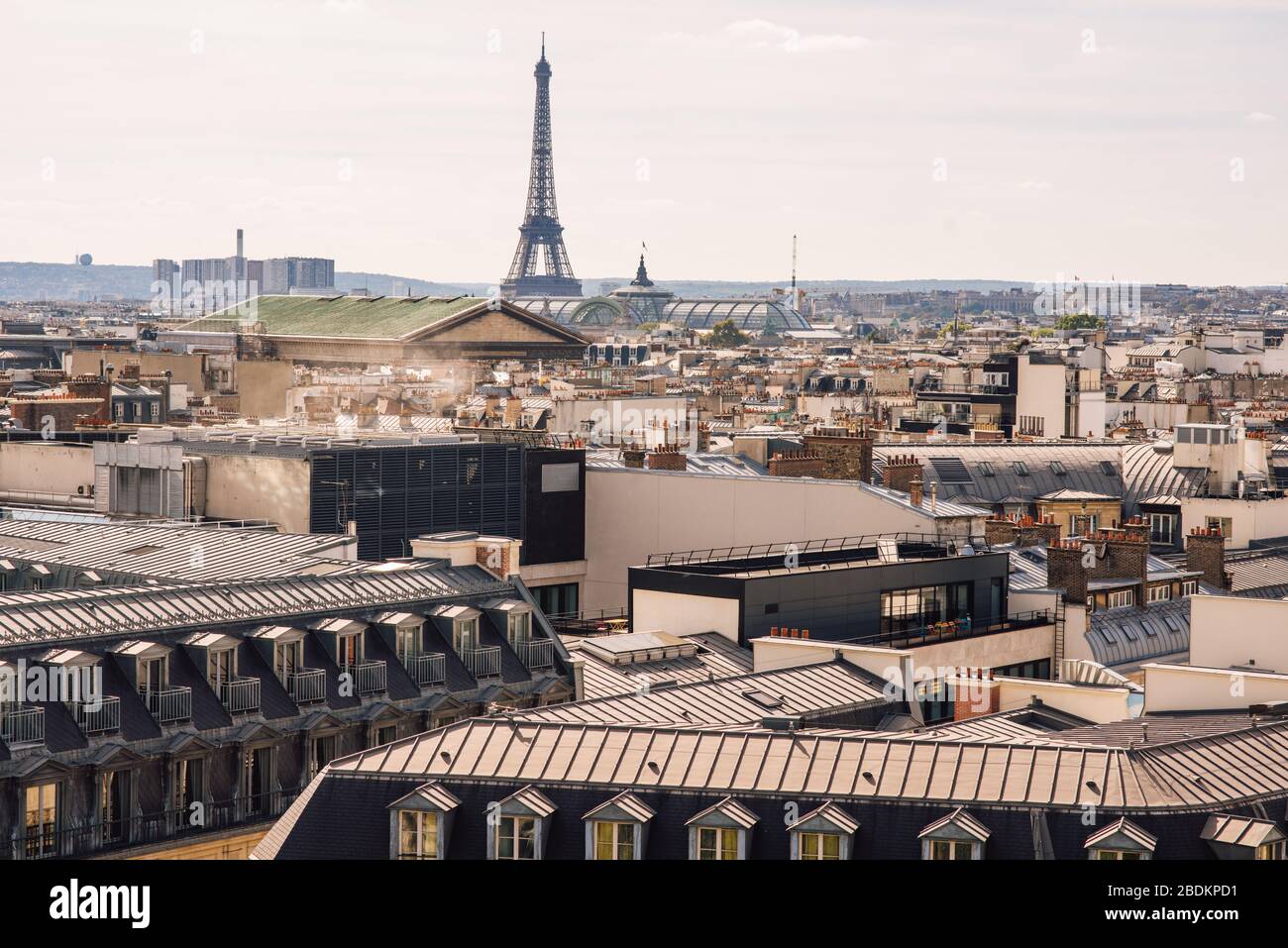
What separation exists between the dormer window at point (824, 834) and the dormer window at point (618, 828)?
56.4 inches

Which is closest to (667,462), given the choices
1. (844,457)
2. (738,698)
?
(844,457)

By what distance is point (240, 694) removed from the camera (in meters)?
27.2

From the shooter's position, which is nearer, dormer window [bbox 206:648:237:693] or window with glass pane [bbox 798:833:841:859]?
window with glass pane [bbox 798:833:841:859]

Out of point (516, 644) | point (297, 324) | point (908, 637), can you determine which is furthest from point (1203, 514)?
point (297, 324)

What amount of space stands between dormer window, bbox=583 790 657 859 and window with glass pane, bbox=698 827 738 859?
518 mm

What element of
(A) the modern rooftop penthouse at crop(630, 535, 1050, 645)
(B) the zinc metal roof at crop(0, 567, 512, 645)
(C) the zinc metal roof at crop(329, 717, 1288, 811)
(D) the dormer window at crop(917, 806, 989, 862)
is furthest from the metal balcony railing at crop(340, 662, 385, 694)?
(D) the dormer window at crop(917, 806, 989, 862)

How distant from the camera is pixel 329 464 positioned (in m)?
42.6

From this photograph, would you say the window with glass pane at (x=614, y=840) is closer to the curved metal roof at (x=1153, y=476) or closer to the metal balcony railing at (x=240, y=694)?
the metal balcony railing at (x=240, y=694)

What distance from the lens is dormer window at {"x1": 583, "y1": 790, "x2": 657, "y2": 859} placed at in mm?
20844

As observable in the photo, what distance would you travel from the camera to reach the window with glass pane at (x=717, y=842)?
67.6ft

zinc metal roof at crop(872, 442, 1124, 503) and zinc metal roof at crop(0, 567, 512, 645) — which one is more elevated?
zinc metal roof at crop(0, 567, 512, 645)

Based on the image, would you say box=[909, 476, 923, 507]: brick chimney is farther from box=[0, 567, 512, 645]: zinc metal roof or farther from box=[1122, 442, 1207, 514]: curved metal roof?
box=[1122, 442, 1207, 514]: curved metal roof
